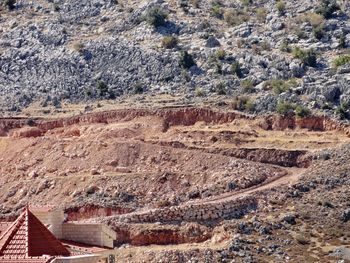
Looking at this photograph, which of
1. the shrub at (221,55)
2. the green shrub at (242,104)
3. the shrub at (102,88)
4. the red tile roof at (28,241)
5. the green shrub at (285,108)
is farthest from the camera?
the shrub at (221,55)

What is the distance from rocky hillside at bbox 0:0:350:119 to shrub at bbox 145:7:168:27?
0.07 metres

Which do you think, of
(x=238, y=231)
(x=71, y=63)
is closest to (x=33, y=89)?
(x=71, y=63)

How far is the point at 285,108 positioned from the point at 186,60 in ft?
35.9

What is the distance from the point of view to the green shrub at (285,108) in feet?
305

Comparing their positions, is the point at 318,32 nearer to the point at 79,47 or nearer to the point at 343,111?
the point at 343,111

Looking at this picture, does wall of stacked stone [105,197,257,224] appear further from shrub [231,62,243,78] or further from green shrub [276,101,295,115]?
shrub [231,62,243,78]

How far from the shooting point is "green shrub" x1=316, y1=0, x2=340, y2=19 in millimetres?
107062

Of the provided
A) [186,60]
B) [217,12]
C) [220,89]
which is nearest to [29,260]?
[220,89]

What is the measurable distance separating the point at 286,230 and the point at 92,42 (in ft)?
109

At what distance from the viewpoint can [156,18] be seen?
108m

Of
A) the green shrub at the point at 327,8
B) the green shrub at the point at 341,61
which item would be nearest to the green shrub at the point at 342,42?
the green shrub at the point at 341,61

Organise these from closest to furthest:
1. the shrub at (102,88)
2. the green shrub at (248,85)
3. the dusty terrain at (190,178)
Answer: the dusty terrain at (190,178)
the green shrub at (248,85)
the shrub at (102,88)

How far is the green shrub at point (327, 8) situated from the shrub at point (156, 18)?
11453 mm

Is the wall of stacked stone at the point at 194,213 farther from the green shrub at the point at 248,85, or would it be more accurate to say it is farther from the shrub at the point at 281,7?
the shrub at the point at 281,7
